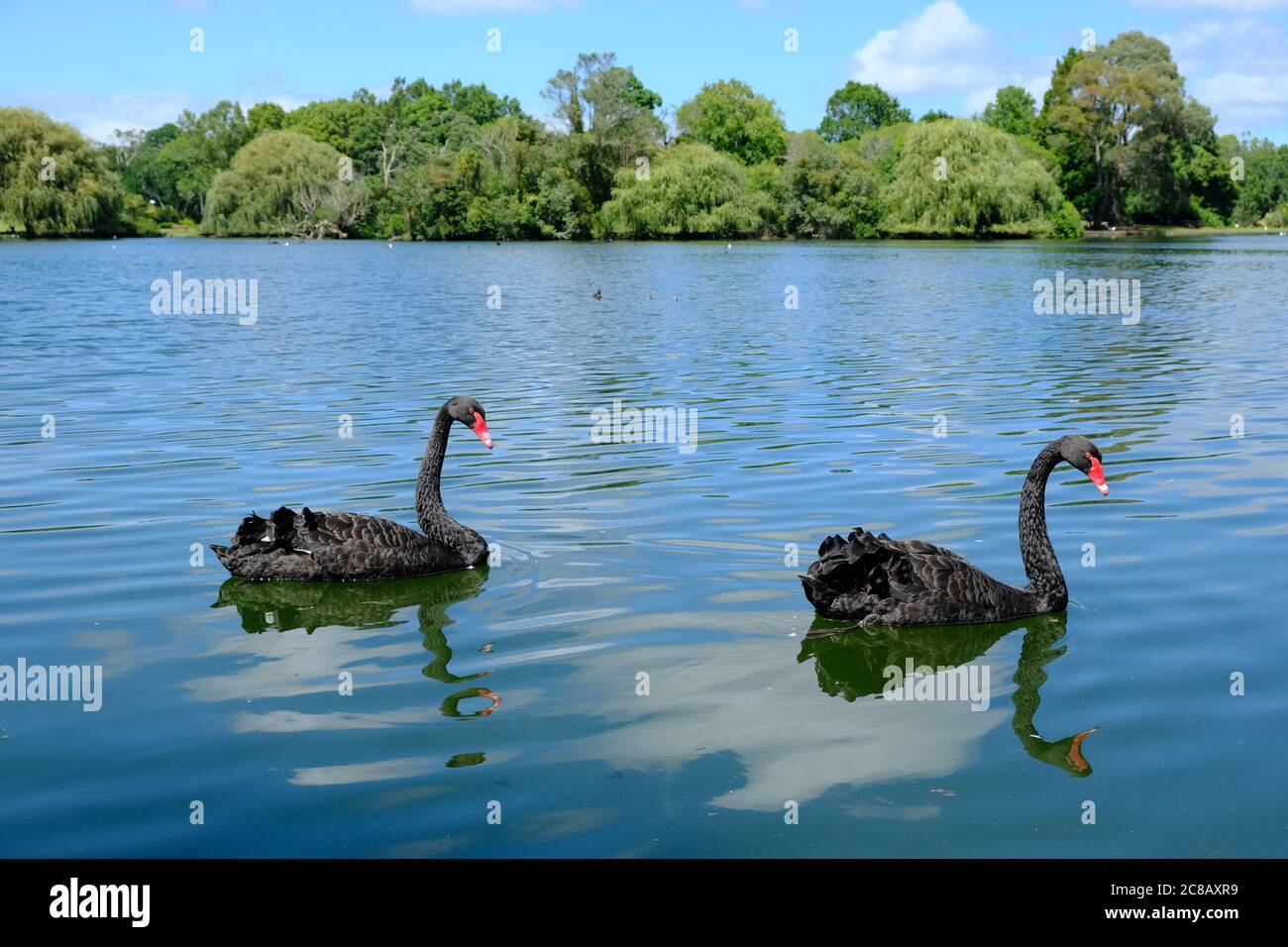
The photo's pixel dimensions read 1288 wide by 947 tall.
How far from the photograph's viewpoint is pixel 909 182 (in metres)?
63.3

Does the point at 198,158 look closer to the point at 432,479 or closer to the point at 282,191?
the point at 282,191

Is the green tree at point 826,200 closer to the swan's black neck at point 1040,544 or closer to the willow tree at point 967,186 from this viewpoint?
the willow tree at point 967,186

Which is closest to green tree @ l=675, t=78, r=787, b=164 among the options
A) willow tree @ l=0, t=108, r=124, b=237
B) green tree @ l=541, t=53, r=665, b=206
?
green tree @ l=541, t=53, r=665, b=206

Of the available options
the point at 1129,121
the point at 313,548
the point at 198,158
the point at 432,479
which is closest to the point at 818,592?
the point at 432,479

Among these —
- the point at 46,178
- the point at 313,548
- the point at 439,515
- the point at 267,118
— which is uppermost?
the point at 267,118

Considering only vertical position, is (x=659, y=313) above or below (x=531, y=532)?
above

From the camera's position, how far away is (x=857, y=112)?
14275 cm

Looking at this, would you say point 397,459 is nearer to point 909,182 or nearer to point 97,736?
point 97,736

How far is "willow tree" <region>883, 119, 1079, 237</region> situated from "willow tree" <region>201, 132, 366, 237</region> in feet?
106

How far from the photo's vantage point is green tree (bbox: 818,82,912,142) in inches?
5551

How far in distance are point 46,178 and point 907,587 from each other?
66.6 m
